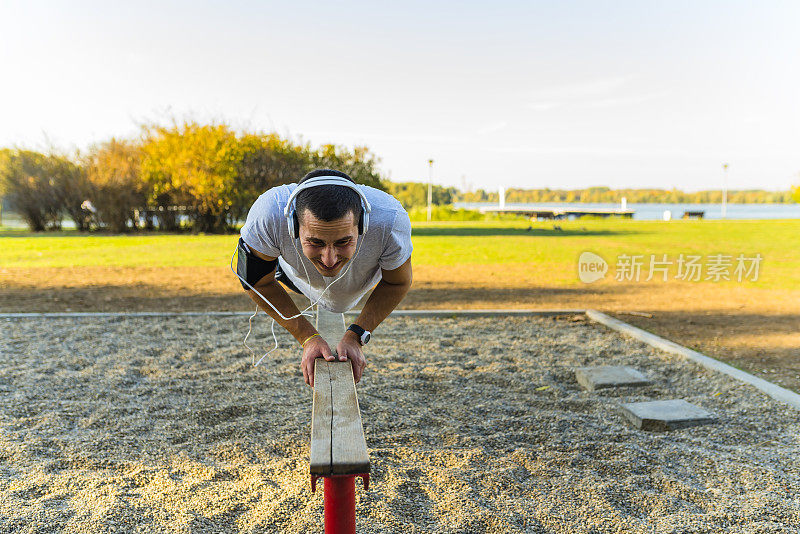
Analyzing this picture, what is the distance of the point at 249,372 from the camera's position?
457cm

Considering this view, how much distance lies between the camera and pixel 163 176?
21562 millimetres

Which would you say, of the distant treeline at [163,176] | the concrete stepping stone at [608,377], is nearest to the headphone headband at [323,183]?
the concrete stepping stone at [608,377]

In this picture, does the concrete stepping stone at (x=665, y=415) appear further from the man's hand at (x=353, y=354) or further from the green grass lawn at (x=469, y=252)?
the green grass lawn at (x=469, y=252)

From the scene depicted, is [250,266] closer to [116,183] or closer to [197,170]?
[197,170]

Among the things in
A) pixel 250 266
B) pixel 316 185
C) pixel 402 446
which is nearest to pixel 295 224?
pixel 316 185

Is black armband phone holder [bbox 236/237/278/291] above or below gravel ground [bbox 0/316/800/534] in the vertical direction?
above

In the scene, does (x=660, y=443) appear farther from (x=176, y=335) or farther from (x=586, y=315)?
(x=176, y=335)

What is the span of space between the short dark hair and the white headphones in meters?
0.02

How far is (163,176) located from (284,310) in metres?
21.0

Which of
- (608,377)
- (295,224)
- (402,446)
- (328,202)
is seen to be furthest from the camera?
(608,377)

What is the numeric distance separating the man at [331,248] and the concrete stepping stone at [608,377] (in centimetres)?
220

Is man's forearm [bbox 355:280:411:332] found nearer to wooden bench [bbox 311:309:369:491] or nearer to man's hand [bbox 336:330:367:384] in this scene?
man's hand [bbox 336:330:367:384]

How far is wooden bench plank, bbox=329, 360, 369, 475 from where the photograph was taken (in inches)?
61.1

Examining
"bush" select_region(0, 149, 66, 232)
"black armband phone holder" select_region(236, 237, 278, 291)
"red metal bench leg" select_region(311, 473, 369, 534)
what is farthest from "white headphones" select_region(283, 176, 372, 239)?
"bush" select_region(0, 149, 66, 232)
